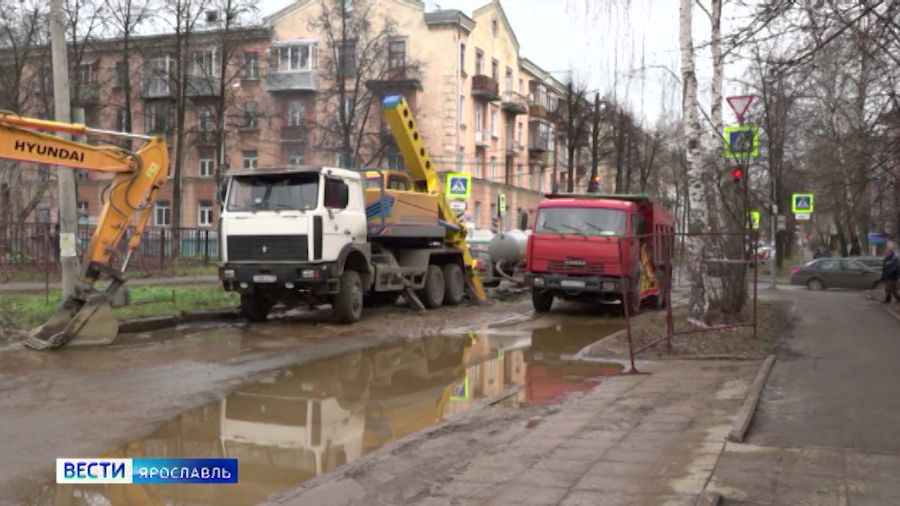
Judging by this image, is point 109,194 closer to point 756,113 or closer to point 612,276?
point 612,276

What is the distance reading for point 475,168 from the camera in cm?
4744

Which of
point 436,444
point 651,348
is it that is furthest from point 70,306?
point 651,348

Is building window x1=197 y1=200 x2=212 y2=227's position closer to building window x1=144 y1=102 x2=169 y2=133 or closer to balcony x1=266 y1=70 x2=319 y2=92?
building window x1=144 y1=102 x2=169 y2=133

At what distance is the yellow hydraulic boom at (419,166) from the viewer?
57.6 feet

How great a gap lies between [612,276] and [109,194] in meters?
9.84

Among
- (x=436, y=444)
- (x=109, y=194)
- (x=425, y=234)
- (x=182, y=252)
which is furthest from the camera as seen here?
(x=182, y=252)

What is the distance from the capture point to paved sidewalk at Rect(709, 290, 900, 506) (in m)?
4.87

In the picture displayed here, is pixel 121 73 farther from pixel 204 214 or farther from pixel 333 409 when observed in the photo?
pixel 333 409

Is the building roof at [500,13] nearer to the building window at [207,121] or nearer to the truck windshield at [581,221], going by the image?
the building window at [207,121]

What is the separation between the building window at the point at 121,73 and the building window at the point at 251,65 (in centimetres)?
470

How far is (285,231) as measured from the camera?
1405cm

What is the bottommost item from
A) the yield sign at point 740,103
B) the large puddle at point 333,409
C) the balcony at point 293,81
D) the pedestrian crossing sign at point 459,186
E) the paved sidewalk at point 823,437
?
the large puddle at point 333,409

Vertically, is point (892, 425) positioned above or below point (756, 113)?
below

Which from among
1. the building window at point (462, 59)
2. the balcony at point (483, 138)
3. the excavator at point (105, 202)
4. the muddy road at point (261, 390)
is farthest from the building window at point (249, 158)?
the excavator at point (105, 202)
